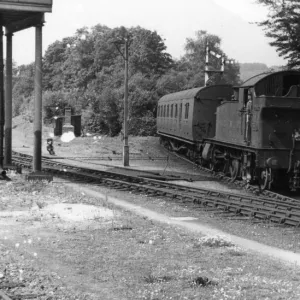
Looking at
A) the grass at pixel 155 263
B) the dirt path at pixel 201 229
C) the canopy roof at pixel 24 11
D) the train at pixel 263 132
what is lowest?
the dirt path at pixel 201 229

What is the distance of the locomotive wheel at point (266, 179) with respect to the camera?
A: 1786cm

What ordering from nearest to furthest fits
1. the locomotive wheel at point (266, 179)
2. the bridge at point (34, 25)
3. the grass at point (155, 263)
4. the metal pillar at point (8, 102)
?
the grass at point (155, 263), the locomotive wheel at point (266, 179), the bridge at point (34, 25), the metal pillar at point (8, 102)

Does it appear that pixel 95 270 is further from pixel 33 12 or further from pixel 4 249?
pixel 33 12

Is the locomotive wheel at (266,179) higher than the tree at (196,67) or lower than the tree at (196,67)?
lower

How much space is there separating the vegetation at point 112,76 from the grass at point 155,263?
27.2 metres

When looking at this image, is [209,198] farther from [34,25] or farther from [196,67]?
[196,67]

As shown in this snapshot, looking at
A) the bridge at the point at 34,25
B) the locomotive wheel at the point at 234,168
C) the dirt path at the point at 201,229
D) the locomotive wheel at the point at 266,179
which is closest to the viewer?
the dirt path at the point at 201,229

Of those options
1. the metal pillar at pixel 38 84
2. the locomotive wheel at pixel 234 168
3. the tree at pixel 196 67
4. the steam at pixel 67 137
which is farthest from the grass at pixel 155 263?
the tree at pixel 196 67

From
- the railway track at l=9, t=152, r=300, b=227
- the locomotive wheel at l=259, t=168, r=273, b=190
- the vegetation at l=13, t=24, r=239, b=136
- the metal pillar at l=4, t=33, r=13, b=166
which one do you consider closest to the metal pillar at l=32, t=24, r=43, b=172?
the railway track at l=9, t=152, r=300, b=227

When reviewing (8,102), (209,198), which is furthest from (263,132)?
(8,102)

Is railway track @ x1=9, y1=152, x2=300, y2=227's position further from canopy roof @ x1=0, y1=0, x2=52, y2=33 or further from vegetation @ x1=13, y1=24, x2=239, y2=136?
vegetation @ x1=13, y1=24, x2=239, y2=136

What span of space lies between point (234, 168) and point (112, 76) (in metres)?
40.2

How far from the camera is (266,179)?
17953 mm

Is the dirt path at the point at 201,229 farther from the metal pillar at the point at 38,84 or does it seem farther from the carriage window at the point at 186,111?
the carriage window at the point at 186,111
